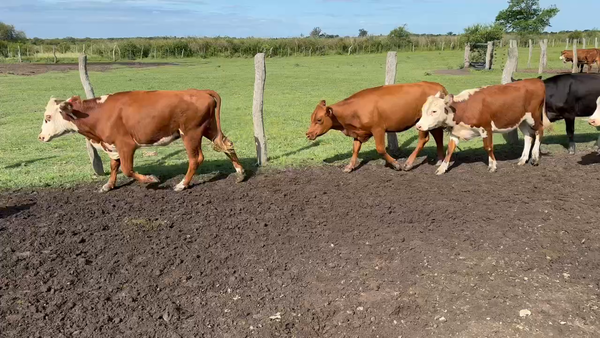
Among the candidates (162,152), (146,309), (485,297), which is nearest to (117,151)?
(162,152)

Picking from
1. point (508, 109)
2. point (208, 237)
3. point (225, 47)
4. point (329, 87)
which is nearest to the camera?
point (208, 237)

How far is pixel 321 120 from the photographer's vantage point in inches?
326

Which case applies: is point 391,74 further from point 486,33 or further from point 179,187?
point 486,33

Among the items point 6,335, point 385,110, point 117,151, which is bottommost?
point 6,335

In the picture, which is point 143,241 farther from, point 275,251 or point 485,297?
point 485,297

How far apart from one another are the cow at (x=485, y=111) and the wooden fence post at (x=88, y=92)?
523cm

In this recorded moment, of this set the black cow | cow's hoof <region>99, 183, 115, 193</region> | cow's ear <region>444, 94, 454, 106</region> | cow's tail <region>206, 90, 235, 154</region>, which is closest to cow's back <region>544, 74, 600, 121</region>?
the black cow

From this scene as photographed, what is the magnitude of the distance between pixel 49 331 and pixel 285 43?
5600 cm

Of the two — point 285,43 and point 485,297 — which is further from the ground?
point 285,43

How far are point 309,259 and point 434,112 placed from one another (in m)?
3.75

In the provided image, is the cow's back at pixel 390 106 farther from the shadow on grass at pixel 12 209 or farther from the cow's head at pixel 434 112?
the shadow on grass at pixel 12 209

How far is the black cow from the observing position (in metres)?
8.92

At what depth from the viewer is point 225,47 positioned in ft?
186

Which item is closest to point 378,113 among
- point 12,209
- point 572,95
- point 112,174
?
point 572,95
